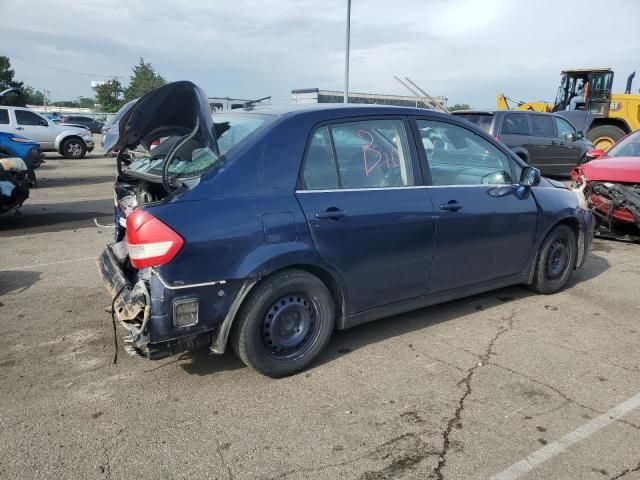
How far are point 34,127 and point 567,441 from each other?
20454 millimetres

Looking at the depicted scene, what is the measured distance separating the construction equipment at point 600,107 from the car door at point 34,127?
60.2 feet

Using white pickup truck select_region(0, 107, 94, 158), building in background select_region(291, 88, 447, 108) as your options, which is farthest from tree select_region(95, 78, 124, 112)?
building in background select_region(291, 88, 447, 108)

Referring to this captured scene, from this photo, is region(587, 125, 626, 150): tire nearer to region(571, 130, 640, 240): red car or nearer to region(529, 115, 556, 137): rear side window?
region(529, 115, 556, 137): rear side window

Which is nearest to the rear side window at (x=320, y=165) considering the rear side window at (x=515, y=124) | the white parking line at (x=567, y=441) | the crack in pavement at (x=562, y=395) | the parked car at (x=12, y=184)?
the crack in pavement at (x=562, y=395)

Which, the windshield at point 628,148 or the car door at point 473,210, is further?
the windshield at point 628,148

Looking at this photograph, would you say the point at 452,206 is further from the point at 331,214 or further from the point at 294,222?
the point at 294,222

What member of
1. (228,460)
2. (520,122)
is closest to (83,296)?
(228,460)

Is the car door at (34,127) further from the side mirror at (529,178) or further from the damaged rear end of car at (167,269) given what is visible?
the side mirror at (529,178)

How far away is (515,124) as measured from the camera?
12219mm

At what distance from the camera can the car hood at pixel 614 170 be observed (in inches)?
254

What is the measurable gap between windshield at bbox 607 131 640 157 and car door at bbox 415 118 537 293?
3825mm

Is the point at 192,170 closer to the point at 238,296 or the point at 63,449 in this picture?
the point at 238,296

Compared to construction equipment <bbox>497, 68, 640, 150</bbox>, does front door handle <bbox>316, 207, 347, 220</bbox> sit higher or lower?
lower

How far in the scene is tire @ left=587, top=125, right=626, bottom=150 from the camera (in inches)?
647
